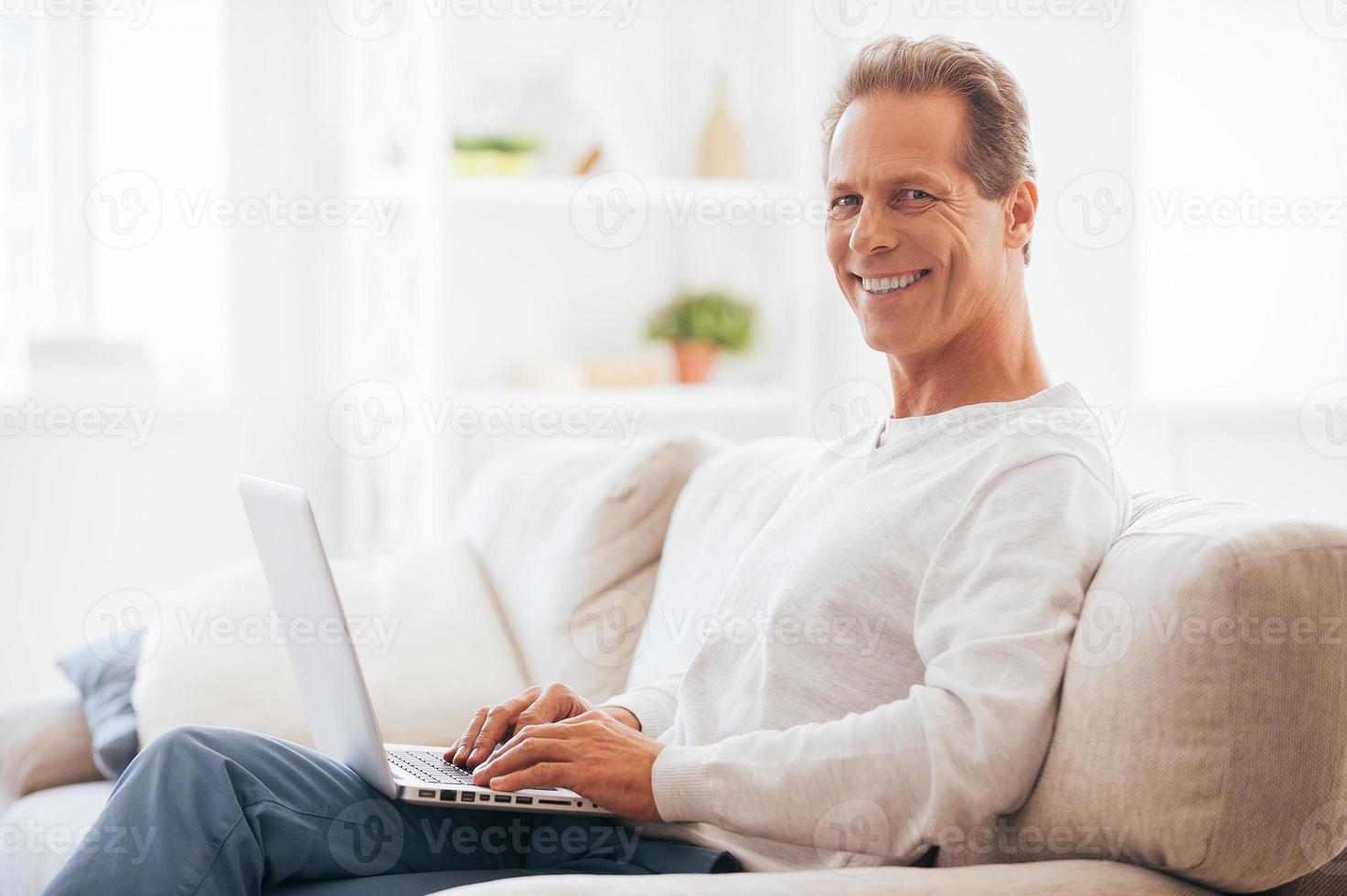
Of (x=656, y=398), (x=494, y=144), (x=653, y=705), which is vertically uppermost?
(x=494, y=144)

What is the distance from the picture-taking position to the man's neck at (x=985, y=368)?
1.40 meters

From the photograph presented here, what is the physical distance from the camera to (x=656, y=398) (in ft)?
11.8

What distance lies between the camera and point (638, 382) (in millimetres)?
3627

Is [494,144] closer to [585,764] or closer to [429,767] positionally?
[429,767]

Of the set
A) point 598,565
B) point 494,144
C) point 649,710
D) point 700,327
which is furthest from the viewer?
point 700,327

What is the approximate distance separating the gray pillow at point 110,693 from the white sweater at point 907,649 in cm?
108

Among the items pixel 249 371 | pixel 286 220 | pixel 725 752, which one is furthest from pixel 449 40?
pixel 725 752

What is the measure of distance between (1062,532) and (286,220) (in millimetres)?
3085

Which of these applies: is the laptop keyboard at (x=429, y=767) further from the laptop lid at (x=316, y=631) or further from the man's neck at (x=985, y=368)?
the man's neck at (x=985, y=368)

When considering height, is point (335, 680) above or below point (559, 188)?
below

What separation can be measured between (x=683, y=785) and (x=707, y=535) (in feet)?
2.23

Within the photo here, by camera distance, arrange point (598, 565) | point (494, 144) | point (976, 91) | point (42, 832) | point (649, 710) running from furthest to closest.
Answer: point (494, 144)
point (598, 565)
point (42, 832)
point (649, 710)
point (976, 91)

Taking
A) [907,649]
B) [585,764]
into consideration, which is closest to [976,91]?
[907,649]

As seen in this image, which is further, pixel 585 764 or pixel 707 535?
pixel 707 535
